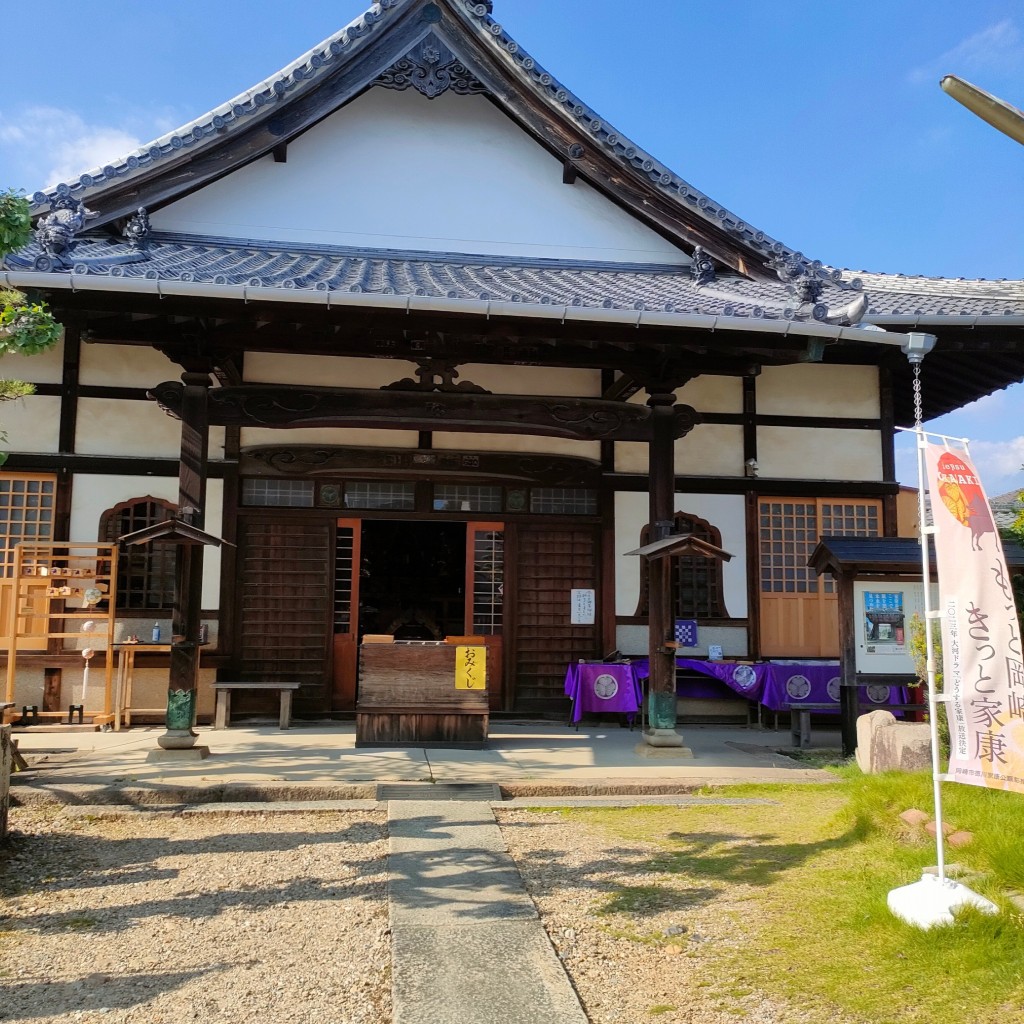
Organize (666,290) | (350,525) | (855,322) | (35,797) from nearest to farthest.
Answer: (35,797), (855,322), (666,290), (350,525)

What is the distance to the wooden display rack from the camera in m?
9.16

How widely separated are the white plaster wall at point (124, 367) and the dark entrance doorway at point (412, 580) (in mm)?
6074

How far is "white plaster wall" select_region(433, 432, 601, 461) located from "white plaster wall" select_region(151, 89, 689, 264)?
7.27 ft

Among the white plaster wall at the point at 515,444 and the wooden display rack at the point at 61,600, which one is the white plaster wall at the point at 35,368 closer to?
the wooden display rack at the point at 61,600

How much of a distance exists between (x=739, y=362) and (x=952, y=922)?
609 centimetres

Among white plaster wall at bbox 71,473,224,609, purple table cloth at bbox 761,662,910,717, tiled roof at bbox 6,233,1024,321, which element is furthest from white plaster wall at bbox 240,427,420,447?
purple table cloth at bbox 761,662,910,717

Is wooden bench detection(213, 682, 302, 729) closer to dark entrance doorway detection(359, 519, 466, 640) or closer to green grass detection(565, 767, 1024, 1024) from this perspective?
green grass detection(565, 767, 1024, 1024)

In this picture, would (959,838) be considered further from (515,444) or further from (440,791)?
(515,444)

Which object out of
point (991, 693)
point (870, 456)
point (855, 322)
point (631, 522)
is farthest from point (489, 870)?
point (870, 456)

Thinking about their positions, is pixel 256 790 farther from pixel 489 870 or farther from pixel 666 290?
pixel 666 290

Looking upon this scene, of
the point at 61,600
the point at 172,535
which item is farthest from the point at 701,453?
the point at 61,600

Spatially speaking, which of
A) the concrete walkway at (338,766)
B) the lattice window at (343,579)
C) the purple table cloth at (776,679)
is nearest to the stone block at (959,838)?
the concrete walkway at (338,766)

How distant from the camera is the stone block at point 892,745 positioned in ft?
21.7

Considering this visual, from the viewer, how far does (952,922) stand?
3818mm
